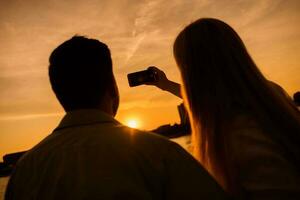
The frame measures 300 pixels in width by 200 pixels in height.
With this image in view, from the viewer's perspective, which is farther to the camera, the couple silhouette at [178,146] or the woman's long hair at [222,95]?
the woman's long hair at [222,95]

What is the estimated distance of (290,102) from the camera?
Result: 208cm

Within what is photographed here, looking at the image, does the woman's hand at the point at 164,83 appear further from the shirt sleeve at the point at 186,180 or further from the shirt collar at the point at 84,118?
the shirt sleeve at the point at 186,180

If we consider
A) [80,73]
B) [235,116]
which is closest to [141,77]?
[80,73]

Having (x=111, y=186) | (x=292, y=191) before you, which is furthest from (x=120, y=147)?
(x=292, y=191)

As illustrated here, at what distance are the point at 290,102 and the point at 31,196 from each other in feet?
5.84

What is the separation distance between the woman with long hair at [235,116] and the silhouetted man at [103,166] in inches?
12.3

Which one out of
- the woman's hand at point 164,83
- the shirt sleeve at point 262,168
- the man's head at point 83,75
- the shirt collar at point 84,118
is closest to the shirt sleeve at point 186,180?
the shirt sleeve at point 262,168

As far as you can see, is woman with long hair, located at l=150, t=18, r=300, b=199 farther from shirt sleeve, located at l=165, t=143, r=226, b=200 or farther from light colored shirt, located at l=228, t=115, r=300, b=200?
shirt sleeve, located at l=165, t=143, r=226, b=200

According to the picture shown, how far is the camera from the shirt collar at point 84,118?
167 cm

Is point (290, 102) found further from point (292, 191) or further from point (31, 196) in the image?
point (31, 196)

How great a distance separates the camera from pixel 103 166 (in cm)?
146

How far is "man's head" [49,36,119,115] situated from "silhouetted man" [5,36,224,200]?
0.06 m

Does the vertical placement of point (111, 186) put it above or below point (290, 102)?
below

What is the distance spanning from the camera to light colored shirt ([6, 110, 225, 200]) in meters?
1.42
